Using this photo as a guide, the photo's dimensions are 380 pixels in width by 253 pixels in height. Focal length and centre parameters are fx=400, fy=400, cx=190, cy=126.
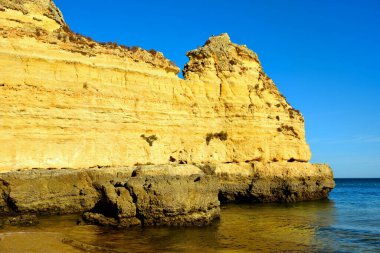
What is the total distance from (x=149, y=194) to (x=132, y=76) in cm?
904

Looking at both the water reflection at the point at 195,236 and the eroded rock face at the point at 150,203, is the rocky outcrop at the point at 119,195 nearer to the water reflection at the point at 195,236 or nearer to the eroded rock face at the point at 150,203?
the eroded rock face at the point at 150,203

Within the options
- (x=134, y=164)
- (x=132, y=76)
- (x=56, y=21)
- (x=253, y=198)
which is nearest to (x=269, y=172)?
(x=253, y=198)

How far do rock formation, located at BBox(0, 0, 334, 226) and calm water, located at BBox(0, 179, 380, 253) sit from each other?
3.21 feet

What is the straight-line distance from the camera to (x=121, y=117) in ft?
66.2

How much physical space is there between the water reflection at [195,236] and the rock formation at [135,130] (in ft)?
2.93

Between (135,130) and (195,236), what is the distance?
9.00 meters

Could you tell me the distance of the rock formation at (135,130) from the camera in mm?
15055

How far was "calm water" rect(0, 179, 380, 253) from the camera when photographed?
11031mm

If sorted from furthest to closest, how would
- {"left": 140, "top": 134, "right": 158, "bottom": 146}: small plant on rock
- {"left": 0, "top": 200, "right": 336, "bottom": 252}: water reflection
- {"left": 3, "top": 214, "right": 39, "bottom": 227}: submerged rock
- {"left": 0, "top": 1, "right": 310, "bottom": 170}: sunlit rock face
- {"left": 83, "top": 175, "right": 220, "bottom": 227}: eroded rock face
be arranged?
{"left": 140, "top": 134, "right": 158, "bottom": 146}: small plant on rock < {"left": 0, "top": 1, "right": 310, "bottom": 170}: sunlit rock face < {"left": 83, "top": 175, "right": 220, "bottom": 227}: eroded rock face < {"left": 3, "top": 214, "right": 39, "bottom": 227}: submerged rock < {"left": 0, "top": 200, "right": 336, "bottom": 252}: water reflection

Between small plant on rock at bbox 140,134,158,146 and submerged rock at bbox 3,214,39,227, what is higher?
small plant on rock at bbox 140,134,158,146

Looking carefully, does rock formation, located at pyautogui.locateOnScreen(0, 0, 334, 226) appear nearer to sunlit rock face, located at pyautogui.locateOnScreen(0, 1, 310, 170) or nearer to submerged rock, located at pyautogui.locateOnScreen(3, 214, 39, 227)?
sunlit rock face, located at pyautogui.locateOnScreen(0, 1, 310, 170)

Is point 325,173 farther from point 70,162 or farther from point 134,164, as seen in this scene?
point 70,162

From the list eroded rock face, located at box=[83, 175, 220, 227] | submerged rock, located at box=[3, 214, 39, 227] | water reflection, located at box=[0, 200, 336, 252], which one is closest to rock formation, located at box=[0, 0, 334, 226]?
eroded rock face, located at box=[83, 175, 220, 227]

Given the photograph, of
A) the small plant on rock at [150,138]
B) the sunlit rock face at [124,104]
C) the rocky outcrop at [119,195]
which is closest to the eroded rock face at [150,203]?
the rocky outcrop at [119,195]
